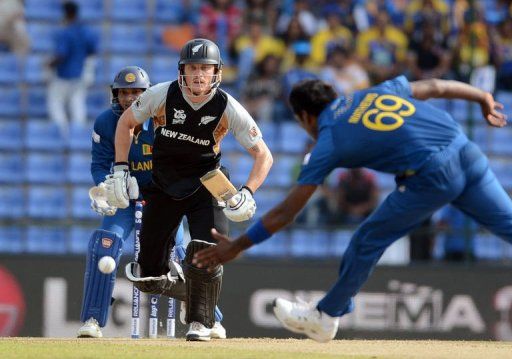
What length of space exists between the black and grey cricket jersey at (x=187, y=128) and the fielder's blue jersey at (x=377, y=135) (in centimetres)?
155

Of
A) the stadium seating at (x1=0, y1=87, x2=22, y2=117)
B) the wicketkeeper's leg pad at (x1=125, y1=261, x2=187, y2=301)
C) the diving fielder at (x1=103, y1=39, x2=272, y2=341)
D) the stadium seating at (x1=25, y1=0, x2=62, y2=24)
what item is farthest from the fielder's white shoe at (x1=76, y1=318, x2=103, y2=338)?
the stadium seating at (x1=25, y1=0, x2=62, y2=24)

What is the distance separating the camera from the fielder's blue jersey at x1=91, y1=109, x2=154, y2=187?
10156 millimetres

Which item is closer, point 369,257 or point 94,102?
point 369,257

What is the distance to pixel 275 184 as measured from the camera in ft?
50.5

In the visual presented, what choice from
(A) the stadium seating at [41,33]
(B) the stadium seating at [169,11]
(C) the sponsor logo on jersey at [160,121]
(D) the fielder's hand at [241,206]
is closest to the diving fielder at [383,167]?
(D) the fielder's hand at [241,206]

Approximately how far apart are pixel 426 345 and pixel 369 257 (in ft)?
7.06

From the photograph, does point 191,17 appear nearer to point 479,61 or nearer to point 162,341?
point 479,61

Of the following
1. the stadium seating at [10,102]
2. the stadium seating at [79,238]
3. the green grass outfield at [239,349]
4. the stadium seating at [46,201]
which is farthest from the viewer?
the stadium seating at [10,102]

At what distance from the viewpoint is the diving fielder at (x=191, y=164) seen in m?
9.12

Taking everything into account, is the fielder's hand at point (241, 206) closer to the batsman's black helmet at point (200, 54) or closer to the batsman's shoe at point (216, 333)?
the batsman's black helmet at point (200, 54)

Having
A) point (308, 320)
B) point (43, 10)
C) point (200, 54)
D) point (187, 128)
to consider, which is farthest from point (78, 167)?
point (308, 320)

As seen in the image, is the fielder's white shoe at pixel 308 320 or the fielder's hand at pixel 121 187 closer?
the fielder's white shoe at pixel 308 320

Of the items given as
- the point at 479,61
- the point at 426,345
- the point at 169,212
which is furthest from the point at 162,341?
the point at 479,61

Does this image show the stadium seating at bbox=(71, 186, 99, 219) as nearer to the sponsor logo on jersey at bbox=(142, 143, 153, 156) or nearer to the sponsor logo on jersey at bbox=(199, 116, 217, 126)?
the sponsor logo on jersey at bbox=(142, 143, 153, 156)
